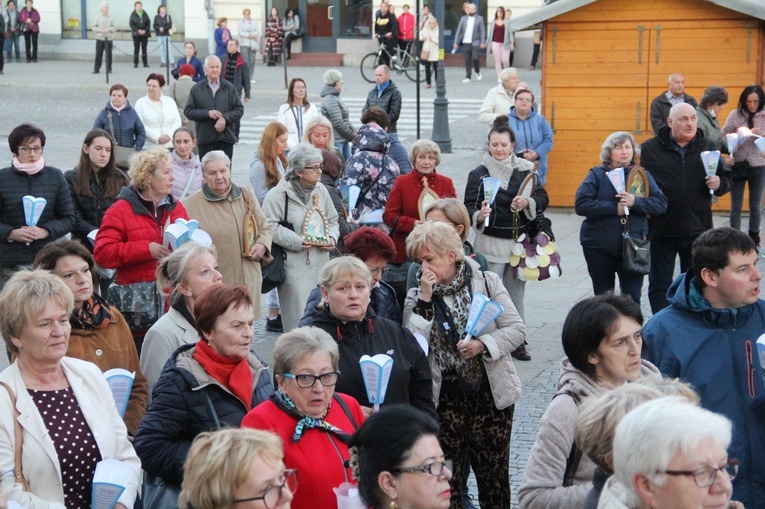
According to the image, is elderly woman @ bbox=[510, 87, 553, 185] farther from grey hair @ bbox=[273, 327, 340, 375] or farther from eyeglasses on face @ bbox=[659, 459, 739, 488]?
eyeglasses on face @ bbox=[659, 459, 739, 488]

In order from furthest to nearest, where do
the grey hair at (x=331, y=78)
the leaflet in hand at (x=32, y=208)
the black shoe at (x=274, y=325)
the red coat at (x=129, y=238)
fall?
the grey hair at (x=331, y=78) < the black shoe at (x=274, y=325) < the leaflet in hand at (x=32, y=208) < the red coat at (x=129, y=238)

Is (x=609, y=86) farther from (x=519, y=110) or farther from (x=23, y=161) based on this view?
(x=23, y=161)

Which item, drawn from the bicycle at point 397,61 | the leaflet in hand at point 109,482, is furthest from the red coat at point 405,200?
the bicycle at point 397,61

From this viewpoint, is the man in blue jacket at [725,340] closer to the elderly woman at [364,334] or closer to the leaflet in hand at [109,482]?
the elderly woman at [364,334]

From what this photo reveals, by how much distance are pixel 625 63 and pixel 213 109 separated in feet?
18.9

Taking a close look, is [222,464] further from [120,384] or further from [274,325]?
[274,325]

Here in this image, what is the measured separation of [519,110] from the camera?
1353 cm

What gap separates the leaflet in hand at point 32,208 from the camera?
8.55 m

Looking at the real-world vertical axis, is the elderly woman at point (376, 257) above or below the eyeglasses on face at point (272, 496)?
Answer: above

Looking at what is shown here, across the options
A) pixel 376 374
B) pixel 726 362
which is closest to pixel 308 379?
pixel 376 374

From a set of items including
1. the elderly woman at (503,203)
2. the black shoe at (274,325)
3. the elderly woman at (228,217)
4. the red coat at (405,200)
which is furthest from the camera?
the black shoe at (274,325)

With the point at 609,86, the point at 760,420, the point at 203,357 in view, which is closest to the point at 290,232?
the point at 203,357

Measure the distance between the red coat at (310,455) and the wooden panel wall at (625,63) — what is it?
1168 centimetres

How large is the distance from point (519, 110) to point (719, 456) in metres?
10.6
